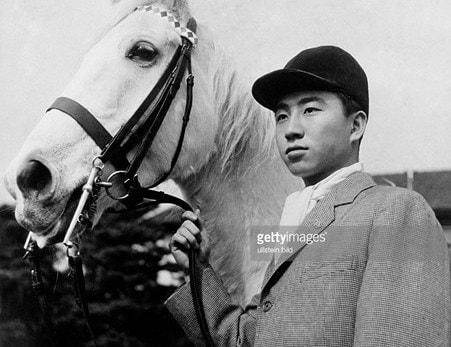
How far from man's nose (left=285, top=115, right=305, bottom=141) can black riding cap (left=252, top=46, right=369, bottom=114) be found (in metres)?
0.07

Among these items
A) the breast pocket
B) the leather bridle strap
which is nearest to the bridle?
the leather bridle strap

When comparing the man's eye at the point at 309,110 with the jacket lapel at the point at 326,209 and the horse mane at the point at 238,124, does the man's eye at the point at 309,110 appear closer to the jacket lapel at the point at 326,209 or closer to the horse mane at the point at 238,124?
the jacket lapel at the point at 326,209

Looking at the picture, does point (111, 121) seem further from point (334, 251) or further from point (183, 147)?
point (334, 251)

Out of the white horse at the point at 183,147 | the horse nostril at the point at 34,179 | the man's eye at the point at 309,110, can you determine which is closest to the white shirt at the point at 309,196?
the man's eye at the point at 309,110

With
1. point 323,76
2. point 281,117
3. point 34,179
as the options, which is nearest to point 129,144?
point 34,179

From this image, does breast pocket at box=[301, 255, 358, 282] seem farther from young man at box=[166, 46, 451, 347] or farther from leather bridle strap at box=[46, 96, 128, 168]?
leather bridle strap at box=[46, 96, 128, 168]

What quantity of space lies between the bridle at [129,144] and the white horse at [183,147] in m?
0.02

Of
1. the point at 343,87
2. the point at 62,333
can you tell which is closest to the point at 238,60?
the point at 343,87

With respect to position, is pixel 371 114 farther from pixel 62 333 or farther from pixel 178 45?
pixel 62 333

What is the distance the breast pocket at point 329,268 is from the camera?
3.42ft

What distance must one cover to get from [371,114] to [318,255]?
552 mm

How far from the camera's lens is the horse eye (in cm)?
142

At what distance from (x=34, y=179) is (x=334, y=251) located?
673 mm

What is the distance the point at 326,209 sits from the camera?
44.9 inches
